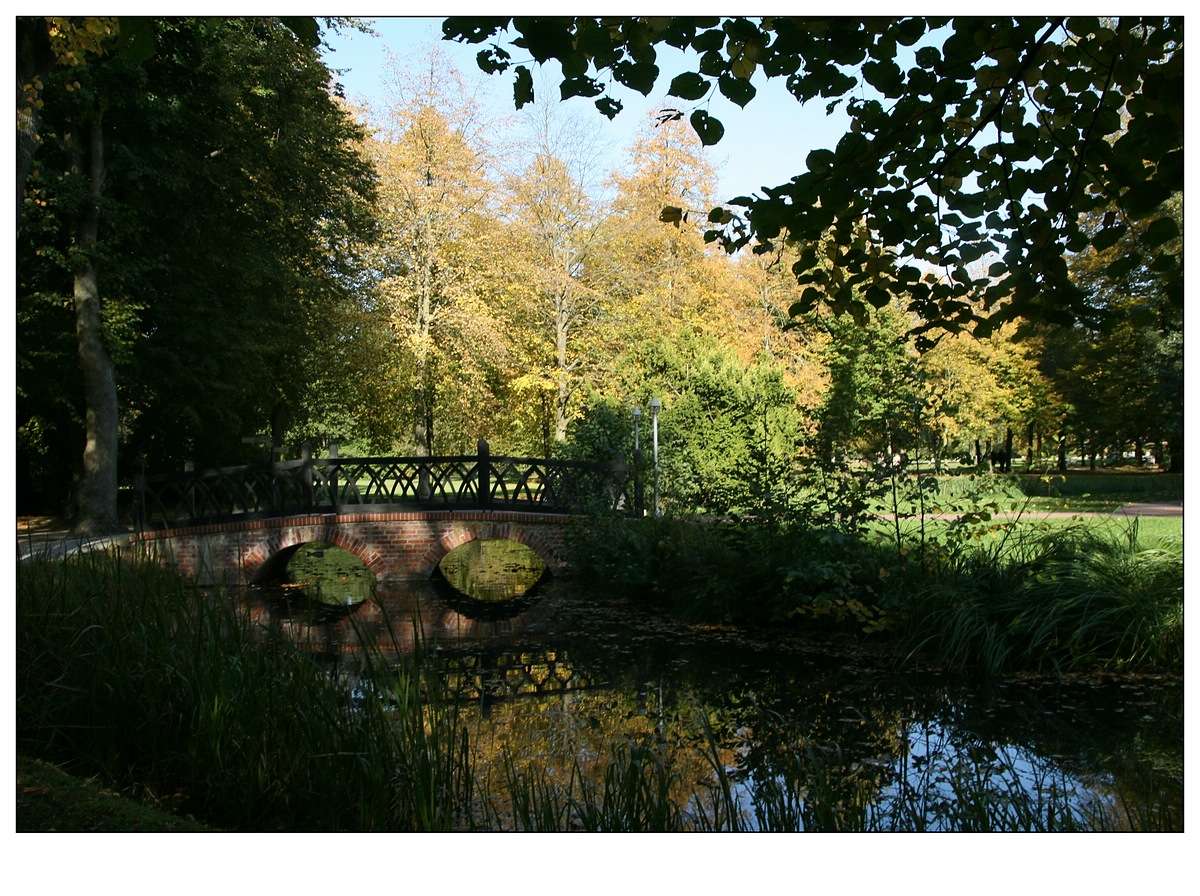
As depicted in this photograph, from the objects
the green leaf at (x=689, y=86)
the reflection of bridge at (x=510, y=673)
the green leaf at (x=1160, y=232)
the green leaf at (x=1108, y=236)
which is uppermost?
the green leaf at (x=689, y=86)

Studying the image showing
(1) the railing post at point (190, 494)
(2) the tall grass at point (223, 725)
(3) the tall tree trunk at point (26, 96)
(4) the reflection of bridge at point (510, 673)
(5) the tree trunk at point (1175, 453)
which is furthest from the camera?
(5) the tree trunk at point (1175, 453)

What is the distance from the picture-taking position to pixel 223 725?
147 inches

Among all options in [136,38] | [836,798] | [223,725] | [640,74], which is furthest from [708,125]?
[223,725]

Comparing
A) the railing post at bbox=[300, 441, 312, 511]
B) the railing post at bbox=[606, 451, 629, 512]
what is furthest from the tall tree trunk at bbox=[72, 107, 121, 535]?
the railing post at bbox=[606, 451, 629, 512]

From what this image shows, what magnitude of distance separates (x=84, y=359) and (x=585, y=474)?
6366 mm

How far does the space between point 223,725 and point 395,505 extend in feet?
32.1

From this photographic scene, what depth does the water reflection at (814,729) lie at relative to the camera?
374 centimetres

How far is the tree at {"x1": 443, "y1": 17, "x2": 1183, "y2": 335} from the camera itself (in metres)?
3.17

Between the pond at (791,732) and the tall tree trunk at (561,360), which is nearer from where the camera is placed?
the pond at (791,732)

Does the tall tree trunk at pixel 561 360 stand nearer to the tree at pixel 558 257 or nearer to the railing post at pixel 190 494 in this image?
the tree at pixel 558 257

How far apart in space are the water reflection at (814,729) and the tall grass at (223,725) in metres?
0.26

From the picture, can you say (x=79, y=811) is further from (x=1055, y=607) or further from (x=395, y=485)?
(x=395, y=485)

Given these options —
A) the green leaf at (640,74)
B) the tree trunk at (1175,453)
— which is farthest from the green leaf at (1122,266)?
the tree trunk at (1175,453)

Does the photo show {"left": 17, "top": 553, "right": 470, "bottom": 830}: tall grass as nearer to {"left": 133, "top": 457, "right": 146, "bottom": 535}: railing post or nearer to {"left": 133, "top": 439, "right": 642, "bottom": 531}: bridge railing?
{"left": 133, "top": 457, "right": 146, "bottom": 535}: railing post
